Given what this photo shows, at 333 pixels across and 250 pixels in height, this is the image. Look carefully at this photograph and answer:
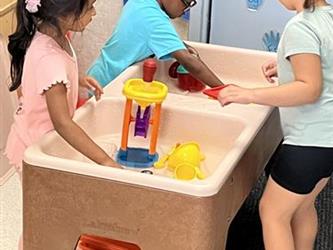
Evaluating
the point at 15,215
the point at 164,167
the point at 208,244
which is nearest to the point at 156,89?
the point at 164,167

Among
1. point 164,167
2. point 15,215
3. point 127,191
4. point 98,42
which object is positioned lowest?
point 15,215

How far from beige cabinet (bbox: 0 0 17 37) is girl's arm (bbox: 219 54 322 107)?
100 cm

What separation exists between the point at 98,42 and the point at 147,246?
1.41 m

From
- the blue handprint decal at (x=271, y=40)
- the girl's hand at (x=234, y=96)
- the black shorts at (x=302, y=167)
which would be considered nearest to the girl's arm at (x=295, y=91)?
the girl's hand at (x=234, y=96)

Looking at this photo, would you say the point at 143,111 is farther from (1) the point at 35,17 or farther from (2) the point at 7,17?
(2) the point at 7,17

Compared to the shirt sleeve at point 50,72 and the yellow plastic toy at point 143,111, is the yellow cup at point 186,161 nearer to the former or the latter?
the yellow plastic toy at point 143,111

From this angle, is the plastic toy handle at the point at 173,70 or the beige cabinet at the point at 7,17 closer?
the plastic toy handle at the point at 173,70

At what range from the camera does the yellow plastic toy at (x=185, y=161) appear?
5.02ft

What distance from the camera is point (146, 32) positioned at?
1820mm

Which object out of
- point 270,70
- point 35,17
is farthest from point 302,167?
point 35,17

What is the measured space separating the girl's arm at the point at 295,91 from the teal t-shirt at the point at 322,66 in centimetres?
2

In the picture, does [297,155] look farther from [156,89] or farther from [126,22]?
[126,22]

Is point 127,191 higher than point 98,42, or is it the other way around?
point 127,191

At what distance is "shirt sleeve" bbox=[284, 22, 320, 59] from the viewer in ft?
4.60
